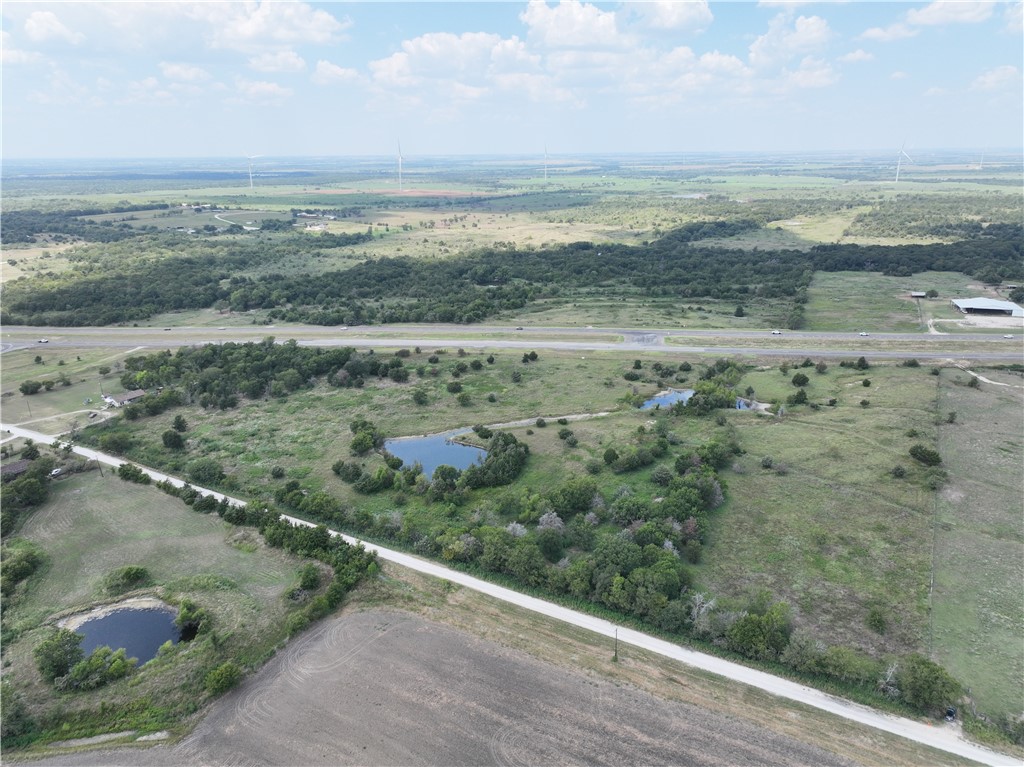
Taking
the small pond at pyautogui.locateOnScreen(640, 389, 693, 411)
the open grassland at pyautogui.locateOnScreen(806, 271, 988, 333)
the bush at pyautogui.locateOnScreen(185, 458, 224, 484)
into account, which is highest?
the open grassland at pyautogui.locateOnScreen(806, 271, 988, 333)

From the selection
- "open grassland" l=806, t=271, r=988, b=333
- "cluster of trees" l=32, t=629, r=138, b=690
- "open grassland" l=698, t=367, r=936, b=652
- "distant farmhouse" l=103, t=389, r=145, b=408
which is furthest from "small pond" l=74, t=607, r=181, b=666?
"open grassland" l=806, t=271, r=988, b=333

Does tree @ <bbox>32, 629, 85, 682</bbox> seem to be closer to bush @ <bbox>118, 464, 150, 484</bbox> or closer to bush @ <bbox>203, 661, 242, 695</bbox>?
bush @ <bbox>203, 661, 242, 695</bbox>

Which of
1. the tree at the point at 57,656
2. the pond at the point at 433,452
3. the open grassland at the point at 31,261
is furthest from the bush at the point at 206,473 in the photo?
the open grassland at the point at 31,261

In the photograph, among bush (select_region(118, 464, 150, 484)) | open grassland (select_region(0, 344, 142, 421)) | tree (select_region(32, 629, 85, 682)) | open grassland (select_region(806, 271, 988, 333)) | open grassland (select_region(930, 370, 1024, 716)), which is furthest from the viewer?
open grassland (select_region(806, 271, 988, 333))

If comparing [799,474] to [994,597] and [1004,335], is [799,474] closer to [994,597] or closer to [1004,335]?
[994,597]

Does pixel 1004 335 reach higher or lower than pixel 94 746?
higher

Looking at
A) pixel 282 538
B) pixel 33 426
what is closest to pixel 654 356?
pixel 282 538

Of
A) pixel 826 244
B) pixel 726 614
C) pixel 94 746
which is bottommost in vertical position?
pixel 94 746

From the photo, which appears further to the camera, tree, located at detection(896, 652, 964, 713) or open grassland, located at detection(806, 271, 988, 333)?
open grassland, located at detection(806, 271, 988, 333)
